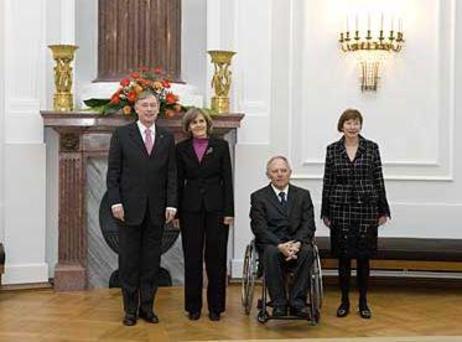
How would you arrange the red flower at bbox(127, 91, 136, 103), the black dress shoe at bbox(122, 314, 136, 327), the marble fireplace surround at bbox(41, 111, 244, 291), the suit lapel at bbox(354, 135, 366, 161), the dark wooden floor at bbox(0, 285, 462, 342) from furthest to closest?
1. the marble fireplace surround at bbox(41, 111, 244, 291)
2. the red flower at bbox(127, 91, 136, 103)
3. the suit lapel at bbox(354, 135, 366, 161)
4. the black dress shoe at bbox(122, 314, 136, 327)
5. the dark wooden floor at bbox(0, 285, 462, 342)

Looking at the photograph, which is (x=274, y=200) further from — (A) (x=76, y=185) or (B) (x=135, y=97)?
(A) (x=76, y=185)

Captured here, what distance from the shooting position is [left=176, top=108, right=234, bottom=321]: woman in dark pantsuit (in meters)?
5.31

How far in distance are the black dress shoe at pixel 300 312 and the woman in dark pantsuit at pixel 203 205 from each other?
1.69 ft

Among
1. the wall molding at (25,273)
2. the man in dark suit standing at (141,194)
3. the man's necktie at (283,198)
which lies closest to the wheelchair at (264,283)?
the man's necktie at (283,198)

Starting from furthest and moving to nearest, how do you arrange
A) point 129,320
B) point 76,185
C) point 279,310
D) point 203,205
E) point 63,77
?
point 76,185 < point 63,77 < point 203,205 < point 129,320 < point 279,310

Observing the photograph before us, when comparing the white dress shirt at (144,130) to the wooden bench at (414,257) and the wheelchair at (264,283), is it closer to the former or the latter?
the wheelchair at (264,283)

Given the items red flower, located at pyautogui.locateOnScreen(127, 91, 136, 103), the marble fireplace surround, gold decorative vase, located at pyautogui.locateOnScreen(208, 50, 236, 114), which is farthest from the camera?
gold decorative vase, located at pyautogui.locateOnScreen(208, 50, 236, 114)

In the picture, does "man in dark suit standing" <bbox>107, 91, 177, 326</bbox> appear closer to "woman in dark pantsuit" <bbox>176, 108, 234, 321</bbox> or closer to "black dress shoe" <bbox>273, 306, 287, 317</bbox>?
"woman in dark pantsuit" <bbox>176, 108, 234, 321</bbox>

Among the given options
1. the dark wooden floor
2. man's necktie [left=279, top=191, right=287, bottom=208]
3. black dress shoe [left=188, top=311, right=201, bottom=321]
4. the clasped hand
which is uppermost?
man's necktie [left=279, top=191, right=287, bottom=208]

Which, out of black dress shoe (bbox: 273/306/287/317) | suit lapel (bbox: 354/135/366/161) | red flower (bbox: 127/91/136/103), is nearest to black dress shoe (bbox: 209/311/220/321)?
black dress shoe (bbox: 273/306/287/317)

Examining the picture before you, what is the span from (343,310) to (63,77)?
2.70 metres

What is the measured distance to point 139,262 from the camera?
5.25 meters

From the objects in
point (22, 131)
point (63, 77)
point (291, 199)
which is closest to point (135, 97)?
point (63, 77)

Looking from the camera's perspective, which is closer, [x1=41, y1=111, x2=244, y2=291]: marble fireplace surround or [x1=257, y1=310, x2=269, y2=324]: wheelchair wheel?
[x1=257, y1=310, x2=269, y2=324]: wheelchair wheel
